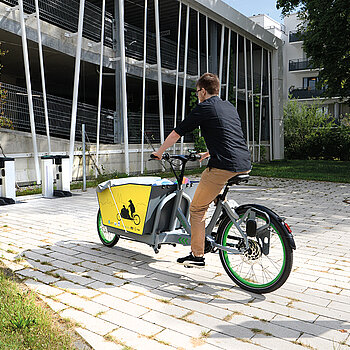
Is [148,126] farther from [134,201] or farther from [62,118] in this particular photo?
[134,201]

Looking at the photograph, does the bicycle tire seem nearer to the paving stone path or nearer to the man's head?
the paving stone path

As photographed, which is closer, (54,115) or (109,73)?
(54,115)

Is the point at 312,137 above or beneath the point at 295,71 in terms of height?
beneath

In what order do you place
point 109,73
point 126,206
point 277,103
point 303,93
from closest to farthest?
1. point 126,206
2. point 109,73
3. point 277,103
4. point 303,93

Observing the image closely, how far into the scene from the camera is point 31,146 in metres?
11.9

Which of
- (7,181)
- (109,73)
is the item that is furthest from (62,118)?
(7,181)

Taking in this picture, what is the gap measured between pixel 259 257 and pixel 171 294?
0.87 m

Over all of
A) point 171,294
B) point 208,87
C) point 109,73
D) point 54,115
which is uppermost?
point 109,73

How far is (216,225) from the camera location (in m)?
4.17

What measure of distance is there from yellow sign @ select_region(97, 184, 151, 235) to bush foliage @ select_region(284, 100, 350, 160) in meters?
28.0

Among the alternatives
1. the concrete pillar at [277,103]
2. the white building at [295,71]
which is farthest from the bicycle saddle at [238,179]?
the white building at [295,71]

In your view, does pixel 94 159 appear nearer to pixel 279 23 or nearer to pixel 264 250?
pixel 264 250

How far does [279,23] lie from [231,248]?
166 ft

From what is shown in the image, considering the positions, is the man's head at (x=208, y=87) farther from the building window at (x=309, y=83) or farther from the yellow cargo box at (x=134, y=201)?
the building window at (x=309, y=83)
